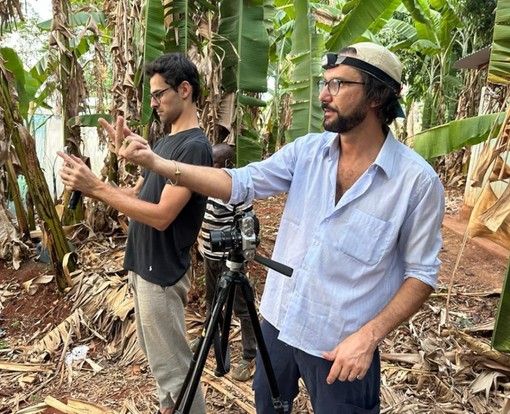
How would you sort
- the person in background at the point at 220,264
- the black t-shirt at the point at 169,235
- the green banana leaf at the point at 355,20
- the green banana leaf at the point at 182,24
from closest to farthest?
the black t-shirt at the point at 169,235 → the person in background at the point at 220,264 → the green banana leaf at the point at 182,24 → the green banana leaf at the point at 355,20

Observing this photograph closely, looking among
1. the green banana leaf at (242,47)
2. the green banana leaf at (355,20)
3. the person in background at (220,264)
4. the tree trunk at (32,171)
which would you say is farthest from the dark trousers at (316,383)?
the green banana leaf at (355,20)

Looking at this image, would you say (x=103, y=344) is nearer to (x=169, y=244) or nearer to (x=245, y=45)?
(x=169, y=244)

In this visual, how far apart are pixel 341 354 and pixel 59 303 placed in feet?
10.0

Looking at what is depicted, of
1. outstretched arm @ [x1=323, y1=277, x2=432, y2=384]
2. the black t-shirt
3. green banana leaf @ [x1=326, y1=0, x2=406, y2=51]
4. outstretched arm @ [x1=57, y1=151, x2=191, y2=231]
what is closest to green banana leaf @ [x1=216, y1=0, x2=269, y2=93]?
green banana leaf @ [x1=326, y1=0, x2=406, y2=51]

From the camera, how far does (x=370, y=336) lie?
1286 mm

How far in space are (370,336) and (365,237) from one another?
0.30m

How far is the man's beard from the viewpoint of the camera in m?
1.38

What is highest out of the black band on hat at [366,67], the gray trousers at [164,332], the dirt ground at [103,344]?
the black band on hat at [366,67]

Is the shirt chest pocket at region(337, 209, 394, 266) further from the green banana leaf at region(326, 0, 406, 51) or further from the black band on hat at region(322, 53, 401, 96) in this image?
the green banana leaf at region(326, 0, 406, 51)

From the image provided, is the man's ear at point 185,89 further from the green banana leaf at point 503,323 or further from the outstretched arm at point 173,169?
the green banana leaf at point 503,323

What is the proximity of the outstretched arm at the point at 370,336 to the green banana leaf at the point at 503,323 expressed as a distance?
2.00 feet

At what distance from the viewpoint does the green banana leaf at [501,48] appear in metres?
2.04

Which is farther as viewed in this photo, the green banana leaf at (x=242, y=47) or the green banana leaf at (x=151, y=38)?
the green banana leaf at (x=242, y=47)

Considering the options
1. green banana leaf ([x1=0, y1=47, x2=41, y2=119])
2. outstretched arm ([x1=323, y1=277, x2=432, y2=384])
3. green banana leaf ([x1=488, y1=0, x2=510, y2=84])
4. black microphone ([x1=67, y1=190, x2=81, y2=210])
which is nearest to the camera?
outstretched arm ([x1=323, y1=277, x2=432, y2=384])
